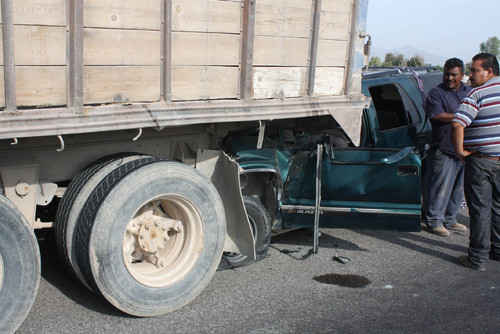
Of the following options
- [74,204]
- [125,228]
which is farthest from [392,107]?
[74,204]

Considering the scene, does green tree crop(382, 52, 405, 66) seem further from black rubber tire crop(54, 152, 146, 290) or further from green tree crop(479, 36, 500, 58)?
black rubber tire crop(54, 152, 146, 290)

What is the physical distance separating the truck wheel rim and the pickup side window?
11.2ft

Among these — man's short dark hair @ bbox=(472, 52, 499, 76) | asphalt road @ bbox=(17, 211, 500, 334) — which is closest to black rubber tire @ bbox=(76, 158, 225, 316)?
asphalt road @ bbox=(17, 211, 500, 334)

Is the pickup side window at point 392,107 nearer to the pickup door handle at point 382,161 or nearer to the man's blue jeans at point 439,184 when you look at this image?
the man's blue jeans at point 439,184

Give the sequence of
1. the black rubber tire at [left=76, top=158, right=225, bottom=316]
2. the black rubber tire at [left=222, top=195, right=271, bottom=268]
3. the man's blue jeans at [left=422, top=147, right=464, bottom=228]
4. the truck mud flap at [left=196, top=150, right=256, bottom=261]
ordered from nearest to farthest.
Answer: the black rubber tire at [left=76, top=158, right=225, bottom=316] < the truck mud flap at [left=196, top=150, right=256, bottom=261] < the black rubber tire at [left=222, top=195, right=271, bottom=268] < the man's blue jeans at [left=422, top=147, right=464, bottom=228]

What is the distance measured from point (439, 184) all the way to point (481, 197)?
1.04 metres

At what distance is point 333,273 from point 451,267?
1194 millimetres

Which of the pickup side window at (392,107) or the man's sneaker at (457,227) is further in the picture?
the pickup side window at (392,107)

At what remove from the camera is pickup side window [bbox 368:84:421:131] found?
23.2 ft

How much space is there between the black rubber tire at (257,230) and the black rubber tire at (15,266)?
1.91 metres

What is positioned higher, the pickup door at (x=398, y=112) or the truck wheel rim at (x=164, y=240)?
the pickup door at (x=398, y=112)

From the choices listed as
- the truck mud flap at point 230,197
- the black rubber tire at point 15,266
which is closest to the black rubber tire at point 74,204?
the black rubber tire at point 15,266

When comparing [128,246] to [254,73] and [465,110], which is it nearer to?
[254,73]

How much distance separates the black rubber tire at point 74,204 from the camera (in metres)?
4.00
